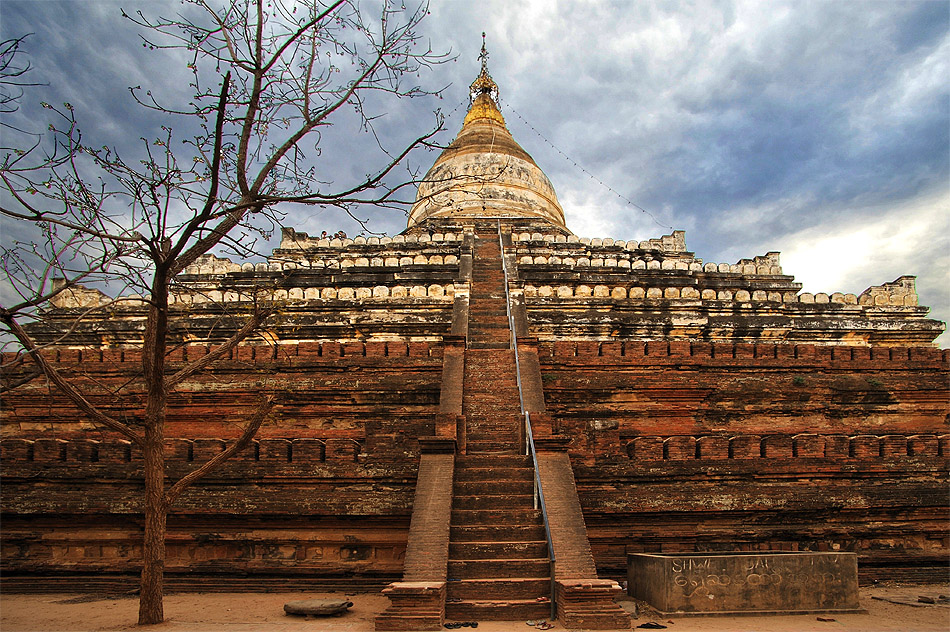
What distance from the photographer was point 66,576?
8.43 meters

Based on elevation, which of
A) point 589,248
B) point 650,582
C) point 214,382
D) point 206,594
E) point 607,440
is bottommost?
point 206,594

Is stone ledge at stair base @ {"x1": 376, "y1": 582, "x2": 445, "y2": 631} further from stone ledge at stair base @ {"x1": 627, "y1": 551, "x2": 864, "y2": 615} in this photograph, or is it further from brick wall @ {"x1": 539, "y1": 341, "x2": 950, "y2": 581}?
brick wall @ {"x1": 539, "y1": 341, "x2": 950, "y2": 581}

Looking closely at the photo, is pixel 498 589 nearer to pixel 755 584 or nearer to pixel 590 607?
pixel 590 607

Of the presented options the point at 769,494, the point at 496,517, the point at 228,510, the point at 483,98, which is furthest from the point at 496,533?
the point at 483,98

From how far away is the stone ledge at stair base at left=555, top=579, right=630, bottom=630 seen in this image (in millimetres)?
6074

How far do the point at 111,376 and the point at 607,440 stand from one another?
912 centimetres

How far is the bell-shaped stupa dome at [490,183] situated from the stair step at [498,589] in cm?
1807

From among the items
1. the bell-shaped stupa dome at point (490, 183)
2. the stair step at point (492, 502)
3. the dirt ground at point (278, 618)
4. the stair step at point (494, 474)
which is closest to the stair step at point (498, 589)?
the dirt ground at point (278, 618)

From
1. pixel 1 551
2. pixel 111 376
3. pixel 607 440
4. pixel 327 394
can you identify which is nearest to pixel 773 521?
pixel 607 440

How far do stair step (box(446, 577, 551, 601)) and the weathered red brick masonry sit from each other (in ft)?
0.07

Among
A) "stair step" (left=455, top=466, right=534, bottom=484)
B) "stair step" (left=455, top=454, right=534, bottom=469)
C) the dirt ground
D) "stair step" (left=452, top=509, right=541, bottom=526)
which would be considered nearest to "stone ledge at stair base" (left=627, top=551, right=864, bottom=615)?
the dirt ground

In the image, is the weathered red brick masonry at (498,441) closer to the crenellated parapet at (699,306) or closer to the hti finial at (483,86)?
the crenellated parapet at (699,306)

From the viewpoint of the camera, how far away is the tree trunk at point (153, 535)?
243 inches

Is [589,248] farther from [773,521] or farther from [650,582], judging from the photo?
[650,582]
